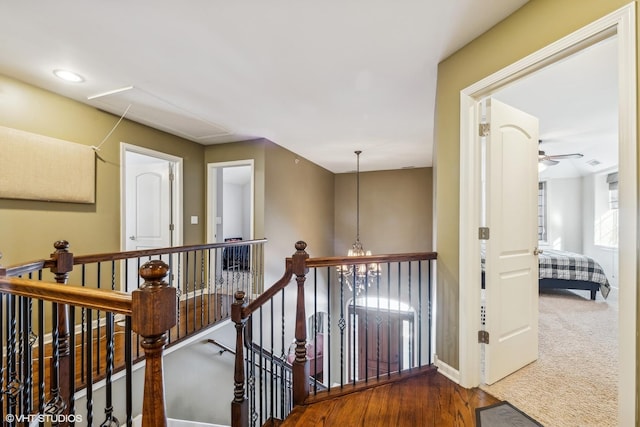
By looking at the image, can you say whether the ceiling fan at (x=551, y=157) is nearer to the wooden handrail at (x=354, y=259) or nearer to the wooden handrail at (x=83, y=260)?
the wooden handrail at (x=354, y=259)

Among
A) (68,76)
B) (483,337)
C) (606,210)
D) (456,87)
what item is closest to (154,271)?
(483,337)

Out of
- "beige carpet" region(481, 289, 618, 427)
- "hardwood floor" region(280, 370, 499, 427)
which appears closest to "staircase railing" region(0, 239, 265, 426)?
"hardwood floor" region(280, 370, 499, 427)

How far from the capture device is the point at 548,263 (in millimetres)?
4453

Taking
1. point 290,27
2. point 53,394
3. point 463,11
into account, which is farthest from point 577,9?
point 53,394

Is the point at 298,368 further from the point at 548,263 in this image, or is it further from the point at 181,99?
the point at 548,263

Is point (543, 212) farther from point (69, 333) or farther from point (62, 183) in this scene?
point (62, 183)

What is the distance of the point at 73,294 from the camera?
3.26 feet

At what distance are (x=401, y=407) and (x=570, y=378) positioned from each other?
132 centimetres

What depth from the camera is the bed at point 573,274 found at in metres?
4.18

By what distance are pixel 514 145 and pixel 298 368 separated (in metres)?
2.23

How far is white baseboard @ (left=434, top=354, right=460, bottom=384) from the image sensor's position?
6.88 feet

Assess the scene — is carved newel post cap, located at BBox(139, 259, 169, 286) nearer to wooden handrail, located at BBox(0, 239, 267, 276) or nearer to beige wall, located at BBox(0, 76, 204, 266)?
wooden handrail, located at BBox(0, 239, 267, 276)

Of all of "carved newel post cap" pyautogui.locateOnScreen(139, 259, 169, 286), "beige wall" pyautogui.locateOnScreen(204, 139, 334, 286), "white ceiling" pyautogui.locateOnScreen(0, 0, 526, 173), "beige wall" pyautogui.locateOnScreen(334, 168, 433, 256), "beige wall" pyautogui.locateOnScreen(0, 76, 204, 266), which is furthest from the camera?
"beige wall" pyautogui.locateOnScreen(334, 168, 433, 256)

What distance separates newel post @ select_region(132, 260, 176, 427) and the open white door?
1964 mm
